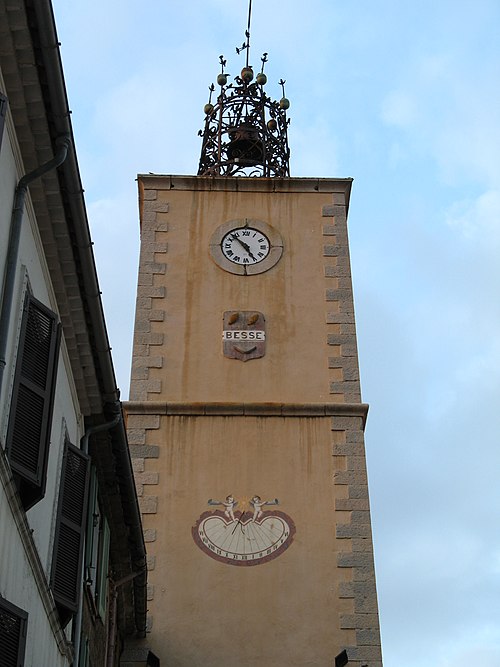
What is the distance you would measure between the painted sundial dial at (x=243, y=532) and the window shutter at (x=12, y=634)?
→ 292 inches

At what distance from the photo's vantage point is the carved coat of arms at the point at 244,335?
16922 mm

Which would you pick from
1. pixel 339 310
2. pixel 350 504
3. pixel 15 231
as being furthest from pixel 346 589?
pixel 15 231

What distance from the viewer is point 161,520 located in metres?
15.3

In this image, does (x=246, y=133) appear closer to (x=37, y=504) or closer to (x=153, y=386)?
(x=153, y=386)

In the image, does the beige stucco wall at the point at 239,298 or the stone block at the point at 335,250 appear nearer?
the beige stucco wall at the point at 239,298

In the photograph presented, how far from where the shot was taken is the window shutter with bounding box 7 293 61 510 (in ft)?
25.8

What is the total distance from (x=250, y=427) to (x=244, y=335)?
1.56 meters

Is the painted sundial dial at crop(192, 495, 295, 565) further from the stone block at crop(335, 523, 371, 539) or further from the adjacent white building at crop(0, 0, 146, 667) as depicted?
the adjacent white building at crop(0, 0, 146, 667)

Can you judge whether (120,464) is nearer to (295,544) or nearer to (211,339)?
(295,544)

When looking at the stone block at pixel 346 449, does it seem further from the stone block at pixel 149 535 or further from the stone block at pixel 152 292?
the stone block at pixel 152 292

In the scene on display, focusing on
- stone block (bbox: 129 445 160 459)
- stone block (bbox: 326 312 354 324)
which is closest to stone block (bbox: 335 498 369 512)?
stone block (bbox: 129 445 160 459)

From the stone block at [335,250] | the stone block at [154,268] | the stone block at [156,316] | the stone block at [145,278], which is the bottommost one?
the stone block at [156,316]

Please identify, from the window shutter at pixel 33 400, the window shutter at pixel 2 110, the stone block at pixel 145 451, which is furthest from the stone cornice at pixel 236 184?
the window shutter at pixel 2 110

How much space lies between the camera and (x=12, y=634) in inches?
299
